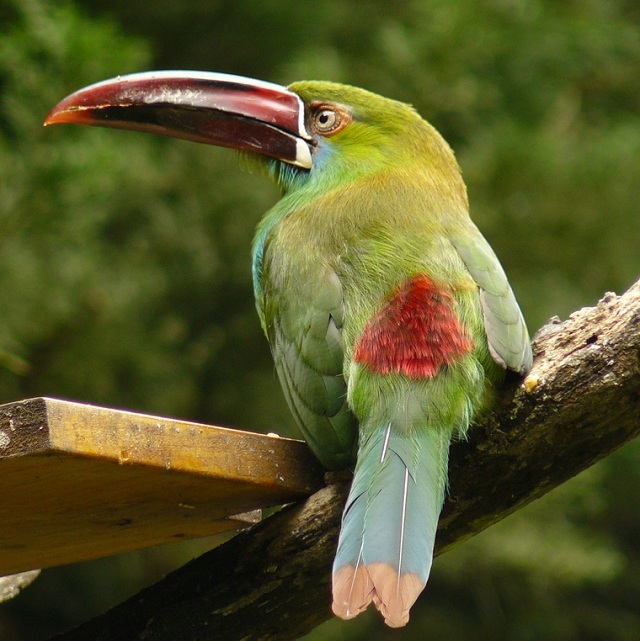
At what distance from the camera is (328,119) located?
10.5ft

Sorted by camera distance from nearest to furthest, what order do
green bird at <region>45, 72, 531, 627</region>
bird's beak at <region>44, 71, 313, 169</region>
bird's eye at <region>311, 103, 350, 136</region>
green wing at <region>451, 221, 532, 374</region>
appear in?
green bird at <region>45, 72, 531, 627</region>
green wing at <region>451, 221, 532, 374</region>
bird's beak at <region>44, 71, 313, 169</region>
bird's eye at <region>311, 103, 350, 136</region>

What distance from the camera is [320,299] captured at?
100 inches

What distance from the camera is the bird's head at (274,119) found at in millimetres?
3094

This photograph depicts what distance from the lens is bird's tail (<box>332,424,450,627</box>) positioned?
197cm

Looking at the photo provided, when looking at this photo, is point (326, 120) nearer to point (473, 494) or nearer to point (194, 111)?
point (194, 111)

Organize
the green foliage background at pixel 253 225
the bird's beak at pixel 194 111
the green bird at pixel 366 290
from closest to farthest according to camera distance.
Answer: the green bird at pixel 366 290 < the bird's beak at pixel 194 111 < the green foliage background at pixel 253 225

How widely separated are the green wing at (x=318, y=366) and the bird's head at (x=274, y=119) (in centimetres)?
59

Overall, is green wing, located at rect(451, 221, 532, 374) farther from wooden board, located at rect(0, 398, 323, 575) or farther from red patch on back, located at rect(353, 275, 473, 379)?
wooden board, located at rect(0, 398, 323, 575)

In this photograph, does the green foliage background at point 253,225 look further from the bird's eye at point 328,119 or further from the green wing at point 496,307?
the green wing at point 496,307

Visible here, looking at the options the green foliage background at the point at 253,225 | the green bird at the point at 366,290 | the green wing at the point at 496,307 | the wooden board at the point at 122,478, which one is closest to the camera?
the wooden board at the point at 122,478

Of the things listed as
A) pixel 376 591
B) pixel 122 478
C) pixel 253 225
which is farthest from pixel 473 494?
pixel 253 225

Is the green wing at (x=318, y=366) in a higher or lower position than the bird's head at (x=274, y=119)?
lower

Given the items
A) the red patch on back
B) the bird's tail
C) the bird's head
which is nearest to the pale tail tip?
the bird's tail

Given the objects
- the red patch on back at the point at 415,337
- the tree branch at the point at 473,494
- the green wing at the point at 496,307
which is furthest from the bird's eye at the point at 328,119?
the tree branch at the point at 473,494
